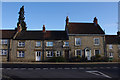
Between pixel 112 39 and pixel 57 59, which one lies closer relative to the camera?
pixel 57 59

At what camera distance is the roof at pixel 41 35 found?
2944 centimetres

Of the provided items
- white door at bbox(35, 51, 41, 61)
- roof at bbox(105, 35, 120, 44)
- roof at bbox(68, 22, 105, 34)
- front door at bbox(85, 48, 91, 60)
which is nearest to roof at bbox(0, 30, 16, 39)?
white door at bbox(35, 51, 41, 61)

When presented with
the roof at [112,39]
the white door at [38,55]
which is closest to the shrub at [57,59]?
the white door at [38,55]

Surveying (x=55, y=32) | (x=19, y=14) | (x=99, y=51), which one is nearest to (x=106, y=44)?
(x=99, y=51)

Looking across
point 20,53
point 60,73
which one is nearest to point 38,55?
point 20,53

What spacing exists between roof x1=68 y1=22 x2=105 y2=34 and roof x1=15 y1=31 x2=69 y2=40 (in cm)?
212

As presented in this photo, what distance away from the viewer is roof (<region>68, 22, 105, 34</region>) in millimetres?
29734

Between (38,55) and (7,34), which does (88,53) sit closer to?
(38,55)

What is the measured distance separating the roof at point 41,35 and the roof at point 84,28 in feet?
6.97

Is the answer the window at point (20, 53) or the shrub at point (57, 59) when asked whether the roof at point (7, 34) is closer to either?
the window at point (20, 53)

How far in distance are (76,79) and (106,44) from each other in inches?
935

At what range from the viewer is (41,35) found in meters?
30.8

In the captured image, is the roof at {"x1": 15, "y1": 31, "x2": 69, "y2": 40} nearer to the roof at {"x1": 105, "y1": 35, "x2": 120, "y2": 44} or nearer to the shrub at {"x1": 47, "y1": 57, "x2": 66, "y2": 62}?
the shrub at {"x1": 47, "y1": 57, "x2": 66, "y2": 62}

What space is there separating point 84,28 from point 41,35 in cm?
995
